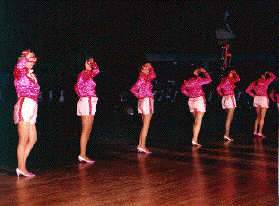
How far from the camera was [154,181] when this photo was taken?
19.0ft

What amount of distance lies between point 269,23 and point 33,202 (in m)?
31.0

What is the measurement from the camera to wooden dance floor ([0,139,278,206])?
4887 millimetres

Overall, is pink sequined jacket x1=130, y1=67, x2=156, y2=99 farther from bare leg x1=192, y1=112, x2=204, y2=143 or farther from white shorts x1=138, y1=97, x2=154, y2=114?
Result: bare leg x1=192, y1=112, x2=204, y2=143

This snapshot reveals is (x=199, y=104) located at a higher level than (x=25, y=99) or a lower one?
lower

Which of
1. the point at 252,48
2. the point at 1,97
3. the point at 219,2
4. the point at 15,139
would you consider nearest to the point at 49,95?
the point at 1,97

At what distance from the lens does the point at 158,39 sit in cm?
3322

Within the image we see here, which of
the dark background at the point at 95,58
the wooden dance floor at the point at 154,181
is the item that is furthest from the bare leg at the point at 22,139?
the dark background at the point at 95,58

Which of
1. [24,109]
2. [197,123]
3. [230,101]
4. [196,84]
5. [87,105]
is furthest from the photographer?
[230,101]

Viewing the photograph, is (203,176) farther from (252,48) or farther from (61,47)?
(252,48)

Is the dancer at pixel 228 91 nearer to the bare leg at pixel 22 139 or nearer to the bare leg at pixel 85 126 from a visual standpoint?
the bare leg at pixel 85 126

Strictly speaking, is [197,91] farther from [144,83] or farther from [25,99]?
[25,99]

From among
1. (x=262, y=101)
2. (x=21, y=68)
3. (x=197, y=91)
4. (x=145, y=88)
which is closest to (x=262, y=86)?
(x=262, y=101)

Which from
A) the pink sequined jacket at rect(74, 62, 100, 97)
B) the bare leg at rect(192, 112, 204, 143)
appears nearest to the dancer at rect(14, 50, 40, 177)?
the pink sequined jacket at rect(74, 62, 100, 97)

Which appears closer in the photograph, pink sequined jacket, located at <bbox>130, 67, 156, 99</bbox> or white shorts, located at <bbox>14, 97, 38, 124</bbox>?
white shorts, located at <bbox>14, 97, 38, 124</bbox>
